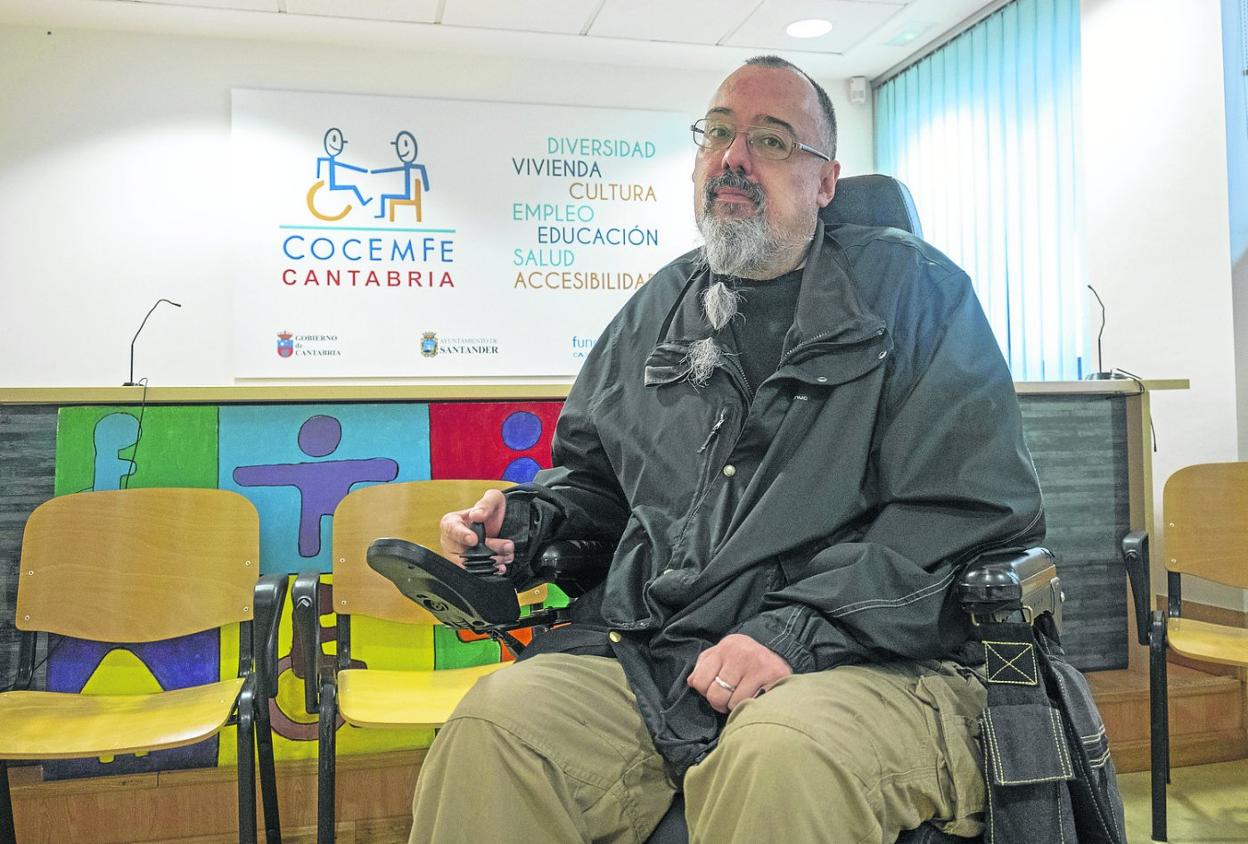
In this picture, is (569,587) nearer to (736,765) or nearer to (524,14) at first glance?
(736,765)

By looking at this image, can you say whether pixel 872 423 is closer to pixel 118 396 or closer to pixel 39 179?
pixel 118 396

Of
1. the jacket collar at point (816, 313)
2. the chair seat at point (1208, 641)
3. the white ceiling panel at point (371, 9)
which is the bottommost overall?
the chair seat at point (1208, 641)

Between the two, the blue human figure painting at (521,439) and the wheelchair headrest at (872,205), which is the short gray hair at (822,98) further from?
the blue human figure painting at (521,439)

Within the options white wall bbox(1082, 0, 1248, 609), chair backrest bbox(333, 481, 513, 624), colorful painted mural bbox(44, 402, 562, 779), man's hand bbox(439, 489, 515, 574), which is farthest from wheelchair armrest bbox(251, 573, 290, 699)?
white wall bbox(1082, 0, 1248, 609)

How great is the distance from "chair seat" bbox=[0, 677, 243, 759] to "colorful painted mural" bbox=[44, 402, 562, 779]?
0.49 feet

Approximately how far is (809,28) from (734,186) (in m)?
3.82

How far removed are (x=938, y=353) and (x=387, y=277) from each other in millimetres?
4202

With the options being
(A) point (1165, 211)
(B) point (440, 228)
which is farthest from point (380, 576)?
(B) point (440, 228)

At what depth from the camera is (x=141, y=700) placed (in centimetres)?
204

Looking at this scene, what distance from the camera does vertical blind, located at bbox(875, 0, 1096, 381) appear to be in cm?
430

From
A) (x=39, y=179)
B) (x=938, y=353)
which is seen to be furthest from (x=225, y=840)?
(x=39, y=179)

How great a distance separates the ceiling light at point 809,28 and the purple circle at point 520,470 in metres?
3.38

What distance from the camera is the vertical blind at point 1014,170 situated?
14.1 feet

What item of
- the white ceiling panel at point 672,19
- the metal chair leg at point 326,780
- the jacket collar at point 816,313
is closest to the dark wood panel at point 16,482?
the metal chair leg at point 326,780
